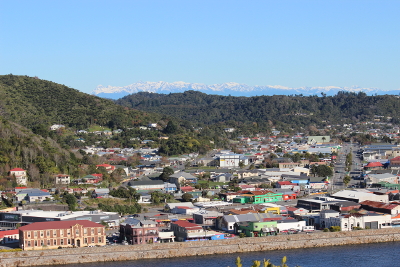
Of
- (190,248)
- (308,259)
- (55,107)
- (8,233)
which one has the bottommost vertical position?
(308,259)

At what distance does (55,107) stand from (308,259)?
3449 cm

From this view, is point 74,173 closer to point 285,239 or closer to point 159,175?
point 159,175

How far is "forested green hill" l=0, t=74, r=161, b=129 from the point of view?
45.2m

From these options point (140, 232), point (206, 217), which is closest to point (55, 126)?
point (206, 217)

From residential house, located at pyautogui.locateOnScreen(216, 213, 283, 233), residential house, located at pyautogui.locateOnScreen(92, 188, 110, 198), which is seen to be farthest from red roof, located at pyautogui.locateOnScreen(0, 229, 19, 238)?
residential house, located at pyautogui.locateOnScreen(92, 188, 110, 198)

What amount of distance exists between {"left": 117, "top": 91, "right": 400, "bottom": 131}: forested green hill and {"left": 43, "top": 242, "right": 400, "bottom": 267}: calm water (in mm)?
51199

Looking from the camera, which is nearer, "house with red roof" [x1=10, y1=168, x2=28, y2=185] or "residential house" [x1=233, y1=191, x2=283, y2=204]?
"residential house" [x1=233, y1=191, x2=283, y2=204]

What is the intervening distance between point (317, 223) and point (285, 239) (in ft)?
8.62

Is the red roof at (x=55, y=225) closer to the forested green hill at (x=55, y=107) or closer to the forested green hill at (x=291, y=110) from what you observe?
the forested green hill at (x=55, y=107)

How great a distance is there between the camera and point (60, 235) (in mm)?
17672

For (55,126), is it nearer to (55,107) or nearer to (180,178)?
(55,107)

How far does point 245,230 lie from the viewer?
19.2m

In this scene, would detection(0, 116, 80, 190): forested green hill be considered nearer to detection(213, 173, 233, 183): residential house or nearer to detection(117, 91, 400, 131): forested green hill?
detection(213, 173, 233, 183): residential house

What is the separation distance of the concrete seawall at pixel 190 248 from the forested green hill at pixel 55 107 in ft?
88.1
